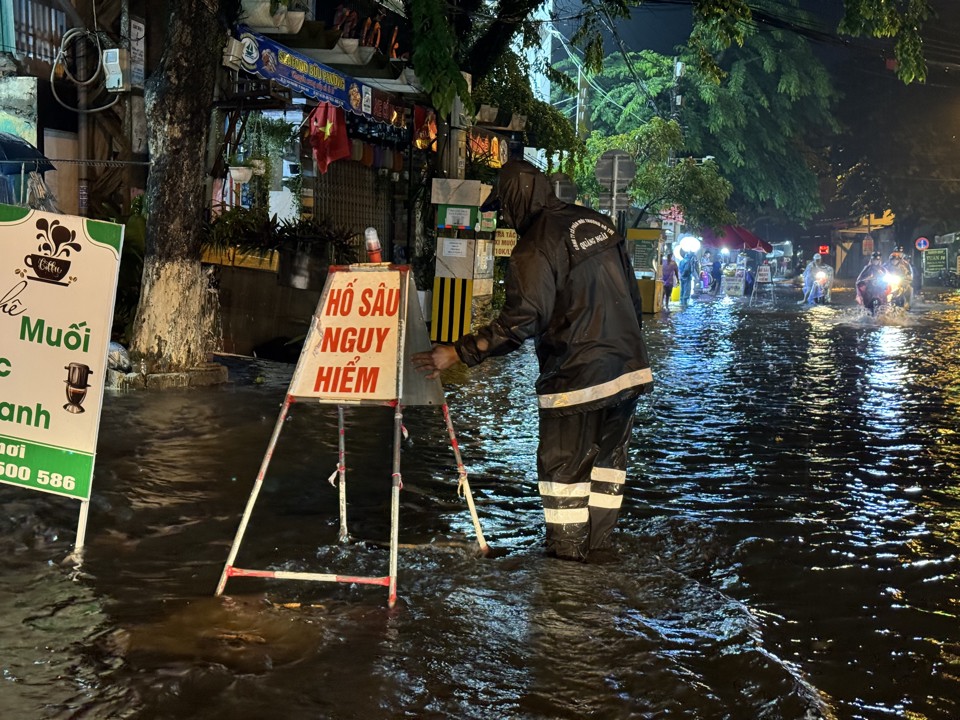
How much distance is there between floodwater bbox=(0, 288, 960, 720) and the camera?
375 centimetres

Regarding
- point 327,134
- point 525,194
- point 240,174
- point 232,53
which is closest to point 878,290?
point 327,134

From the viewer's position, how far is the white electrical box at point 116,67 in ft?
38.3

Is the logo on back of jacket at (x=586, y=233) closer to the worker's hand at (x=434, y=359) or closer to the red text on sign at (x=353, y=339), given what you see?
the worker's hand at (x=434, y=359)

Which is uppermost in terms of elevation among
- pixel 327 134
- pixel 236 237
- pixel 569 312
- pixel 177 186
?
pixel 327 134

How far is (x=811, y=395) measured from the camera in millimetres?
11578

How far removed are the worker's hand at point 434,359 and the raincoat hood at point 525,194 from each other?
0.90 meters

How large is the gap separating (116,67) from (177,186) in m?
2.59

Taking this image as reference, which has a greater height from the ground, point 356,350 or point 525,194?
point 525,194

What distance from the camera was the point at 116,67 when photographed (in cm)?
1171

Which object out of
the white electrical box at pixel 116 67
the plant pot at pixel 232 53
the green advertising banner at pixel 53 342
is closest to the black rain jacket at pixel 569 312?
the green advertising banner at pixel 53 342

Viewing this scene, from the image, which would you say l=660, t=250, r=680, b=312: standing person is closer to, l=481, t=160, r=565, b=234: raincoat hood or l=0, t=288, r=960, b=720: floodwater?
l=0, t=288, r=960, b=720: floodwater

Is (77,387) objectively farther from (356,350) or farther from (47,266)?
(356,350)

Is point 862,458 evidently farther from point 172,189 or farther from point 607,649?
point 172,189

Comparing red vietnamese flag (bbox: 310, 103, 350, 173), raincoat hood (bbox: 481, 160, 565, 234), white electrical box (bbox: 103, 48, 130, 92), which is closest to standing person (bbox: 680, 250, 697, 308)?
red vietnamese flag (bbox: 310, 103, 350, 173)
